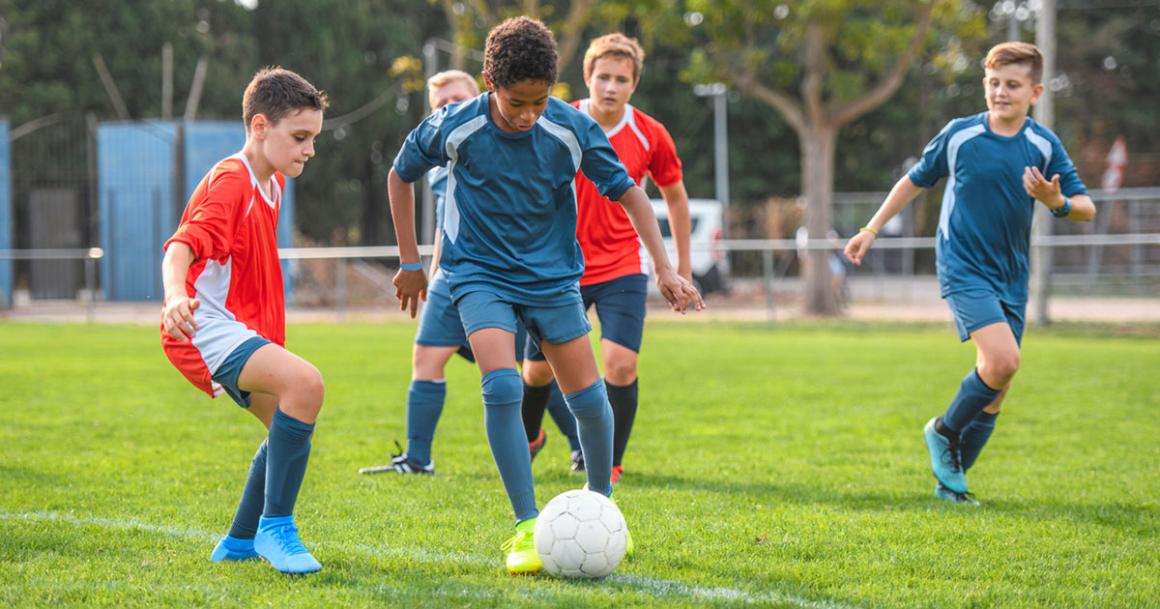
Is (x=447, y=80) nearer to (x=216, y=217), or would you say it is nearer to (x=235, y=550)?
(x=216, y=217)

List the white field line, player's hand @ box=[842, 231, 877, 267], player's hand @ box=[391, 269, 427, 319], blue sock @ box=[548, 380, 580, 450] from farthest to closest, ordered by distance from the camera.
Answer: blue sock @ box=[548, 380, 580, 450] < player's hand @ box=[842, 231, 877, 267] < player's hand @ box=[391, 269, 427, 319] < the white field line

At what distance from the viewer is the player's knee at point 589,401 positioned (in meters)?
4.40

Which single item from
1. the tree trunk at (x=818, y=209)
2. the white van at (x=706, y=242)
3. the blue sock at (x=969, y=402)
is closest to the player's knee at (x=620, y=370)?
the blue sock at (x=969, y=402)

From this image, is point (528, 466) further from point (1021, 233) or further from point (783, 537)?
point (1021, 233)

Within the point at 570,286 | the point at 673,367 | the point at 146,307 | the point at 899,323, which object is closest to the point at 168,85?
the point at 146,307

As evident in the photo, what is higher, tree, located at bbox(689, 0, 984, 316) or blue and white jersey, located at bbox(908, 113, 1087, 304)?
tree, located at bbox(689, 0, 984, 316)

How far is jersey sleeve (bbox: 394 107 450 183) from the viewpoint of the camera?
422cm

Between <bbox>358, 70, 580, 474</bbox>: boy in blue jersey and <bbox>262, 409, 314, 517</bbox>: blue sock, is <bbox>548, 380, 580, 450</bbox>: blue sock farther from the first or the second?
<bbox>262, 409, 314, 517</bbox>: blue sock

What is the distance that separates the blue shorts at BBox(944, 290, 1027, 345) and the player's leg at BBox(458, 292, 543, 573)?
2.33m

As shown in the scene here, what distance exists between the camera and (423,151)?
14.0 ft

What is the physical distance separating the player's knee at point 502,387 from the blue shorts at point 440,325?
6.69 ft

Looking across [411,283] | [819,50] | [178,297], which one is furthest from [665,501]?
[819,50]

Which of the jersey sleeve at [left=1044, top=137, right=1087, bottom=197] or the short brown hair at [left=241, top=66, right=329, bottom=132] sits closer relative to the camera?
the short brown hair at [left=241, top=66, right=329, bottom=132]

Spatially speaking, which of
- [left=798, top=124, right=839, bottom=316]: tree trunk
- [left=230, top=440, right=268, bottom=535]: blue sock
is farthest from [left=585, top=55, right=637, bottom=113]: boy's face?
[left=798, top=124, right=839, bottom=316]: tree trunk
